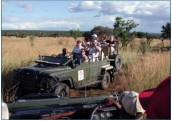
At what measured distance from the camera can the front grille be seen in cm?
524

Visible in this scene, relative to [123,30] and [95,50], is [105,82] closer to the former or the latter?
[95,50]

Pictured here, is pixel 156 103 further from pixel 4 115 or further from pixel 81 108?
pixel 4 115

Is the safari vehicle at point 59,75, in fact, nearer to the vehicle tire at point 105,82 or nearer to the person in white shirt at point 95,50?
the vehicle tire at point 105,82

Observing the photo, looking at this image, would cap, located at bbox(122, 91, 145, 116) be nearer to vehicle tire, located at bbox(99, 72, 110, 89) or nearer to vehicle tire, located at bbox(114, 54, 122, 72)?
vehicle tire, located at bbox(99, 72, 110, 89)

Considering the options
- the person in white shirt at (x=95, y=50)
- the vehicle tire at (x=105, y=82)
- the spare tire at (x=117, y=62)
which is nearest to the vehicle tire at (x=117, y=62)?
the spare tire at (x=117, y=62)

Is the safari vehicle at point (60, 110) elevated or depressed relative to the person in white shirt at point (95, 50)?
depressed

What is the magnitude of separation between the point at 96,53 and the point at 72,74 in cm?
178

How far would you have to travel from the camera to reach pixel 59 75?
5293 mm

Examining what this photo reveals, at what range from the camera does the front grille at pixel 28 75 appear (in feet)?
17.2

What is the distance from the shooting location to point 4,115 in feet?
5.12

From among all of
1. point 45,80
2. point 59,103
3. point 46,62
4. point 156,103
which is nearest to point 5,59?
point 46,62

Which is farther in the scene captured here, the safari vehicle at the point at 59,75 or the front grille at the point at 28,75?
the front grille at the point at 28,75

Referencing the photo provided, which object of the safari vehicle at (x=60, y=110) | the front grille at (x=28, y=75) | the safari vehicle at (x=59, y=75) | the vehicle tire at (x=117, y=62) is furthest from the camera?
the vehicle tire at (x=117, y=62)

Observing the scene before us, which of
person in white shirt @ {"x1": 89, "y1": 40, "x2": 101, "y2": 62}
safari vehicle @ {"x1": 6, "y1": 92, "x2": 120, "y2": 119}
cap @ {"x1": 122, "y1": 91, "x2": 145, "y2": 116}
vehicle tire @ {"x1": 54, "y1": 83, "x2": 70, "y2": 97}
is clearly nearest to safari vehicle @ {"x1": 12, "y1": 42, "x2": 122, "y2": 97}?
vehicle tire @ {"x1": 54, "y1": 83, "x2": 70, "y2": 97}
